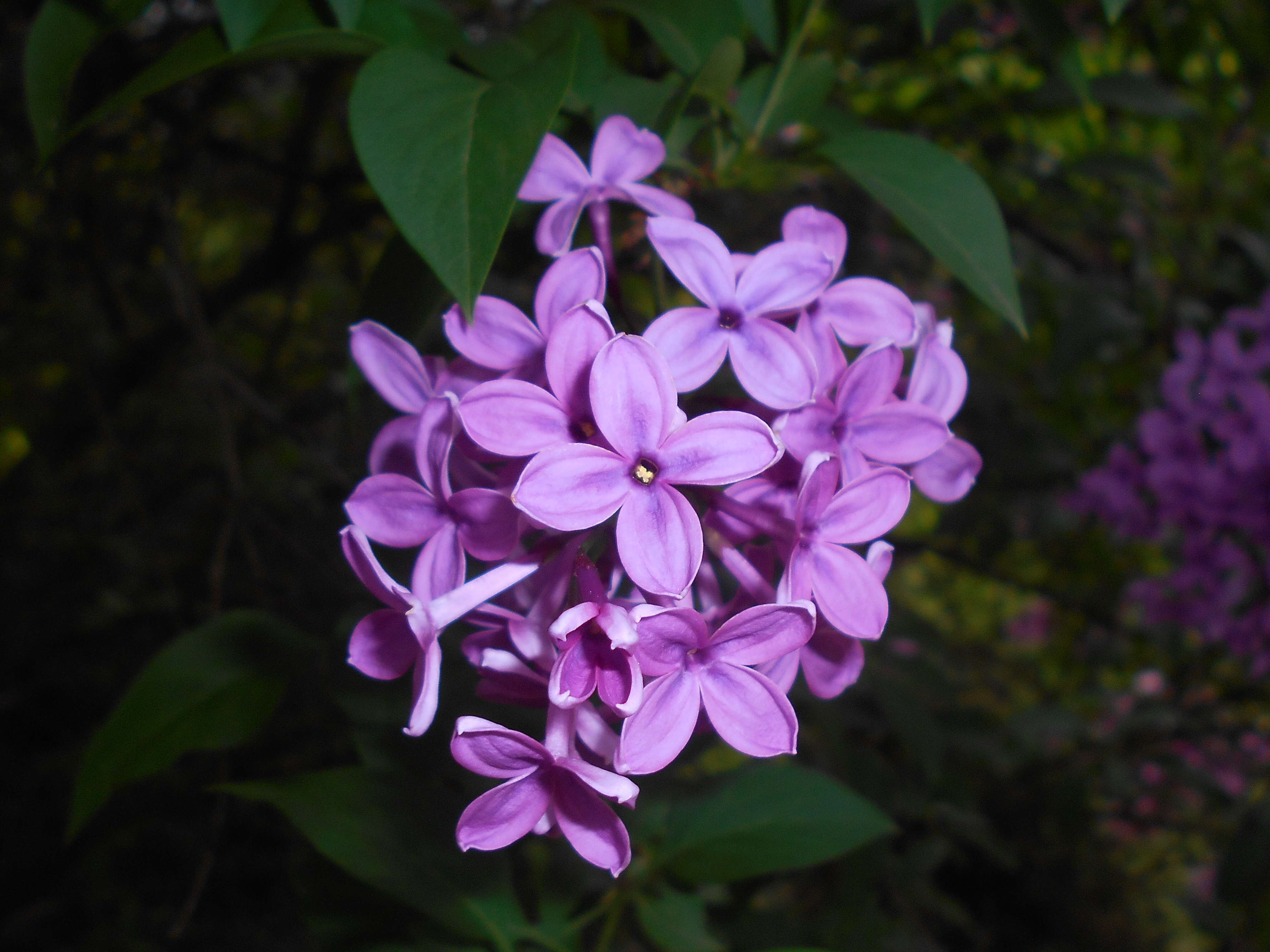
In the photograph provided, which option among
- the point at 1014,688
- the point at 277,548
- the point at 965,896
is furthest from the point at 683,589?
the point at 1014,688

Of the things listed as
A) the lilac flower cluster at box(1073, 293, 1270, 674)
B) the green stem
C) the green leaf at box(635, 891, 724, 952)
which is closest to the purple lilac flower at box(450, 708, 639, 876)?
the green leaf at box(635, 891, 724, 952)

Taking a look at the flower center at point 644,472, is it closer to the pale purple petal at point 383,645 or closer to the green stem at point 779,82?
the pale purple petal at point 383,645

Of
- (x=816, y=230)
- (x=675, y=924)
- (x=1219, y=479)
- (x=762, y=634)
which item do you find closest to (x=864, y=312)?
(x=816, y=230)

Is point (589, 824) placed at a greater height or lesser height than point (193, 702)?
greater

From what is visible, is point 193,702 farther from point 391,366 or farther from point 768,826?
point 768,826

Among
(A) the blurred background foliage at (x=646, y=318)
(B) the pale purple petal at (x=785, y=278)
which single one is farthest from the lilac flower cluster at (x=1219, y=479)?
(B) the pale purple petal at (x=785, y=278)

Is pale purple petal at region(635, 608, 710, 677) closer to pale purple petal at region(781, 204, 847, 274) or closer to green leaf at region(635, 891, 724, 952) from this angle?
pale purple petal at region(781, 204, 847, 274)
